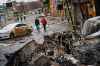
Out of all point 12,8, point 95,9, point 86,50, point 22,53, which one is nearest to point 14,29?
point 95,9

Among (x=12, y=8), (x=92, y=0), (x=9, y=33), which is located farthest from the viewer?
→ (x=12, y=8)

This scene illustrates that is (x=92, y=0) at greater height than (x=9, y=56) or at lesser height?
greater

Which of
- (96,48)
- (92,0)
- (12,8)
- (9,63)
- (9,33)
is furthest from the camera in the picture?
(12,8)

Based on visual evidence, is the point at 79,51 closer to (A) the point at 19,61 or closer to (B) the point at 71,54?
(B) the point at 71,54

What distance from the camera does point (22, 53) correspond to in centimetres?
1276

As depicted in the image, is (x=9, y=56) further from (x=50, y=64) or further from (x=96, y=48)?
(x=96, y=48)

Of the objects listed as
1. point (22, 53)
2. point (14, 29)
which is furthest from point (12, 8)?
point (22, 53)

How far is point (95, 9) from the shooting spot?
87.7 feet

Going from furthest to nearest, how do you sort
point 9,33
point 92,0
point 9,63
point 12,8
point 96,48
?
point 12,8 → point 92,0 → point 9,33 → point 9,63 → point 96,48

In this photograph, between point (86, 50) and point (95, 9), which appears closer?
point (86, 50)

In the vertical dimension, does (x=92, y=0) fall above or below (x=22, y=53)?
above

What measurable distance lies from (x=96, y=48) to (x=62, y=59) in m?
1.54

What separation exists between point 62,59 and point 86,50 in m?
1.16

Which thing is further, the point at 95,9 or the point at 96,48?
the point at 95,9
